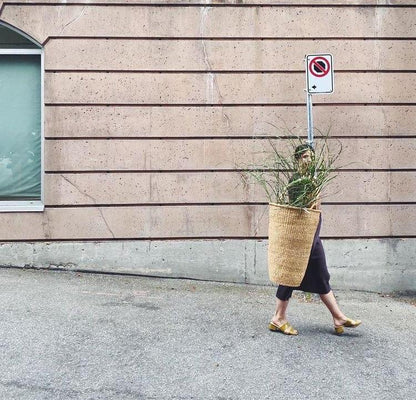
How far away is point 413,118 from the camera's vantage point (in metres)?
7.09

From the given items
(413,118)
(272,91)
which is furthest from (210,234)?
(413,118)

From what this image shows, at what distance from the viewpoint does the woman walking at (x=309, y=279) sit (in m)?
4.49

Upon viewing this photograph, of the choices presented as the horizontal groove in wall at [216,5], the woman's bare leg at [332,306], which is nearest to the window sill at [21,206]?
the horizontal groove in wall at [216,5]

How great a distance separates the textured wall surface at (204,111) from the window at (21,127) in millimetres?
347

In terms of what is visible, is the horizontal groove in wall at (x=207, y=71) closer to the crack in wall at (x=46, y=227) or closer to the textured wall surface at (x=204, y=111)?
the textured wall surface at (x=204, y=111)

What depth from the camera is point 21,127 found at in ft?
23.6

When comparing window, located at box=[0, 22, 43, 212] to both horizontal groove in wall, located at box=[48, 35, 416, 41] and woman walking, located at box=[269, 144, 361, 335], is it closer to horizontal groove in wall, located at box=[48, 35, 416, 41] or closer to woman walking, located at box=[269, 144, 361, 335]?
horizontal groove in wall, located at box=[48, 35, 416, 41]

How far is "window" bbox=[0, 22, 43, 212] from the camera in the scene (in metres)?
7.14

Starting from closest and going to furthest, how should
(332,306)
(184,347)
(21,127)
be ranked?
(184,347)
(332,306)
(21,127)

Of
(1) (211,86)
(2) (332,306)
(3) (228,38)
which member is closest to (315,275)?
(2) (332,306)

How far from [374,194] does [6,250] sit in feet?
17.2

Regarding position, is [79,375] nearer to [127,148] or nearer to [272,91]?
[127,148]

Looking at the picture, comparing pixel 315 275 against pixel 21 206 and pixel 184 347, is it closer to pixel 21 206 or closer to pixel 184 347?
pixel 184 347

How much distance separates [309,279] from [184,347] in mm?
1323
